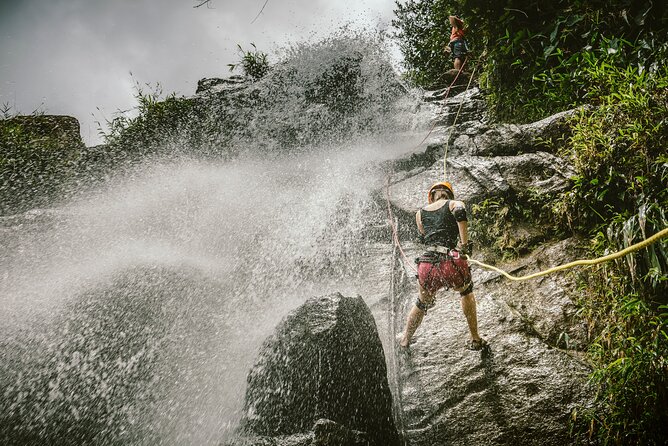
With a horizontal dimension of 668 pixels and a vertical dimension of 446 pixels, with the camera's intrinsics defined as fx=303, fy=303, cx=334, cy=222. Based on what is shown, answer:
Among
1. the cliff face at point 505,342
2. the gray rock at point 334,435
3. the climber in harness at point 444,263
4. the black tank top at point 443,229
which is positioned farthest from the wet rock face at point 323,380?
the black tank top at point 443,229

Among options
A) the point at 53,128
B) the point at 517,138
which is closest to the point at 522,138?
the point at 517,138

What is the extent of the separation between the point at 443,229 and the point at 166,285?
18.8ft

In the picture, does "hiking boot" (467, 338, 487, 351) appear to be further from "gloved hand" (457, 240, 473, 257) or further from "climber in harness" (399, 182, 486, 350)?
"gloved hand" (457, 240, 473, 257)

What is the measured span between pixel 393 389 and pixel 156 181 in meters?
10.3

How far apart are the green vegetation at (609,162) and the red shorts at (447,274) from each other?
4.66 feet

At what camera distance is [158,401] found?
4.91 meters

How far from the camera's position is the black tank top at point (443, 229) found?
12.8ft

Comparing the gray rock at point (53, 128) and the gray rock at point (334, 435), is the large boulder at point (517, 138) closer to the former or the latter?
the gray rock at point (334, 435)

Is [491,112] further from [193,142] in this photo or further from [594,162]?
[193,142]

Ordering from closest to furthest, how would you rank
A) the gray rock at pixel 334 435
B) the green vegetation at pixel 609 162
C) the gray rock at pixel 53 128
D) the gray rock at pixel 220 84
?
the green vegetation at pixel 609 162 → the gray rock at pixel 334 435 → the gray rock at pixel 53 128 → the gray rock at pixel 220 84

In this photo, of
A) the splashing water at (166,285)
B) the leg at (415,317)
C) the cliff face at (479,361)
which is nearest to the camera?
the cliff face at (479,361)

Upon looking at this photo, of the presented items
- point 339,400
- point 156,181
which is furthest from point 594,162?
point 156,181

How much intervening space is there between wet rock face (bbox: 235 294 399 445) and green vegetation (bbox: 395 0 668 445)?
6.70ft

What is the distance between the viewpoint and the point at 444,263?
148 inches
